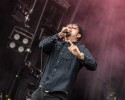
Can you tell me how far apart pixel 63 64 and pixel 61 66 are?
0.12 feet

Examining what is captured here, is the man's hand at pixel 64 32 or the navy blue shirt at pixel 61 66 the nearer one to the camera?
the navy blue shirt at pixel 61 66

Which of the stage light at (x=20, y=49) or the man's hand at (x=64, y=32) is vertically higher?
the man's hand at (x=64, y=32)

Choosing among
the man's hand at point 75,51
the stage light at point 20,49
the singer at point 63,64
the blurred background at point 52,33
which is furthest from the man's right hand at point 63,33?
the stage light at point 20,49

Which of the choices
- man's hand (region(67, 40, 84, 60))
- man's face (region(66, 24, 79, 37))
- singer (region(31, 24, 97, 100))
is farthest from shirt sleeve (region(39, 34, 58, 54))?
man's hand (region(67, 40, 84, 60))

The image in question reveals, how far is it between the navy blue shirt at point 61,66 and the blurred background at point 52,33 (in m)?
3.56

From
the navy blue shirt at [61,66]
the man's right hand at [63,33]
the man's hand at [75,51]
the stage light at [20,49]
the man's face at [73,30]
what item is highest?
the man's face at [73,30]

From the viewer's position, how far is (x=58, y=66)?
13.3 ft

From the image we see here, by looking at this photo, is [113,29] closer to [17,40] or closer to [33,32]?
[33,32]

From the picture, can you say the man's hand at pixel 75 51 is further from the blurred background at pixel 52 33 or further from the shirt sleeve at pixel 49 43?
the blurred background at pixel 52 33

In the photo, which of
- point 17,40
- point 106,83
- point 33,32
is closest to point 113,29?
point 106,83

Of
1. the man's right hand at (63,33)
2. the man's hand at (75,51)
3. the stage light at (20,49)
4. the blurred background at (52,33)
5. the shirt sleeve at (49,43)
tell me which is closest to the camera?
the man's hand at (75,51)

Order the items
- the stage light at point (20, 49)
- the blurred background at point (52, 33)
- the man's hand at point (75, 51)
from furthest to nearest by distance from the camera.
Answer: the blurred background at point (52, 33), the stage light at point (20, 49), the man's hand at point (75, 51)

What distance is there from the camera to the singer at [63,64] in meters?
3.93

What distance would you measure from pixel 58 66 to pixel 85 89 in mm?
8688
